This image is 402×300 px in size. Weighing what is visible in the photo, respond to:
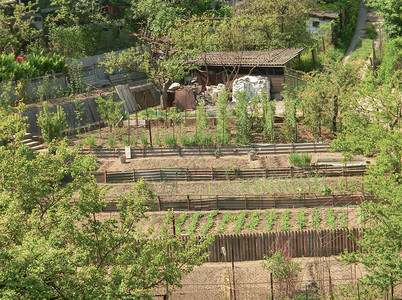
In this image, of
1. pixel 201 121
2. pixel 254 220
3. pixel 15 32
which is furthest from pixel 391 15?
pixel 15 32

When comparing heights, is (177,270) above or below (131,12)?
below

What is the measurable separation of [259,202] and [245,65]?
19462 millimetres

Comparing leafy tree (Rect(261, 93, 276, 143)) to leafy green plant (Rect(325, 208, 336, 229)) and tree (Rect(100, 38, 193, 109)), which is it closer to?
tree (Rect(100, 38, 193, 109))

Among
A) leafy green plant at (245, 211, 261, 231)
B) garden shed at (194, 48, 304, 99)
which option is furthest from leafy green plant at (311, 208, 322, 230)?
garden shed at (194, 48, 304, 99)

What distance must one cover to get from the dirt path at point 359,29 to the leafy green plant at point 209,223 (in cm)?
3115

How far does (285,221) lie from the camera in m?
33.4

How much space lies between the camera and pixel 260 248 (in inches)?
1211

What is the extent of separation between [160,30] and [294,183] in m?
27.1

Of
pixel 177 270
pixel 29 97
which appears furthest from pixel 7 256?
pixel 29 97

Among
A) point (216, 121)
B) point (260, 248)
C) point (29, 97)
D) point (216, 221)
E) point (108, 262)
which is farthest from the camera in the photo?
point (29, 97)

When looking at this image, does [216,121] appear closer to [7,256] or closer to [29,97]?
[29,97]

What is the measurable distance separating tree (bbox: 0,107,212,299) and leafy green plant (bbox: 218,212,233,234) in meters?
8.58

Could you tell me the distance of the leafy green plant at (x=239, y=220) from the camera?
3300 centimetres

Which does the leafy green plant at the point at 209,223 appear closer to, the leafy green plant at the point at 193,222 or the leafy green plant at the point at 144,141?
the leafy green plant at the point at 193,222
